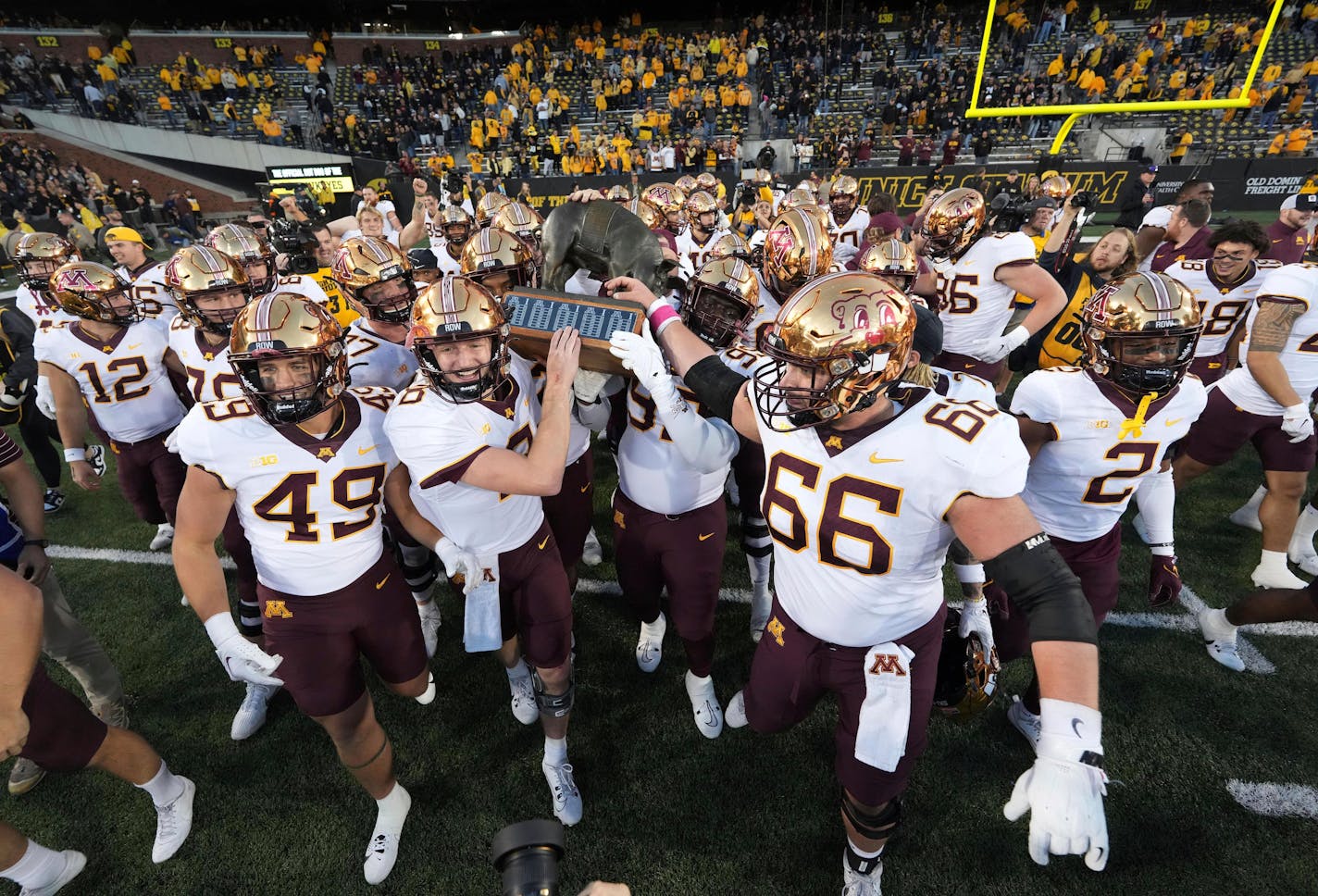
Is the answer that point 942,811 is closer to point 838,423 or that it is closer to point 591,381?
point 838,423

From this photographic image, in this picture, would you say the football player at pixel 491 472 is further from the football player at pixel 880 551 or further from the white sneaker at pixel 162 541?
the white sneaker at pixel 162 541

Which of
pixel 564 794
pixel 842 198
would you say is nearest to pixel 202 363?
pixel 564 794

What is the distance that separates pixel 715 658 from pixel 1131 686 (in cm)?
262

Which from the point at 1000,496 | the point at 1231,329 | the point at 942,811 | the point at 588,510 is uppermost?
the point at 1000,496

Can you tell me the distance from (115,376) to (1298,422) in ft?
27.4

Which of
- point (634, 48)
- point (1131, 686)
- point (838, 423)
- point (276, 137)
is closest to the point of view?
point (838, 423)

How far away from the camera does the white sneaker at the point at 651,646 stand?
13.7 ft

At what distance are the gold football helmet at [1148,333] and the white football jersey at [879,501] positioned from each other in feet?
3.32

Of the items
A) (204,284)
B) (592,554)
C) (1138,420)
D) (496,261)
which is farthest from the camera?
(592,554)

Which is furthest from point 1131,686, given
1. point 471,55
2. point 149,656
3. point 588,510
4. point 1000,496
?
point 471,55

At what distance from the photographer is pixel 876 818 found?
2.59 metres

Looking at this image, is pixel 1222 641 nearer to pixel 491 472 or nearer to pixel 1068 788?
pixel 1068 788

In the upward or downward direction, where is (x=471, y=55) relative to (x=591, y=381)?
upward

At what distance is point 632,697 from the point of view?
158 inches
